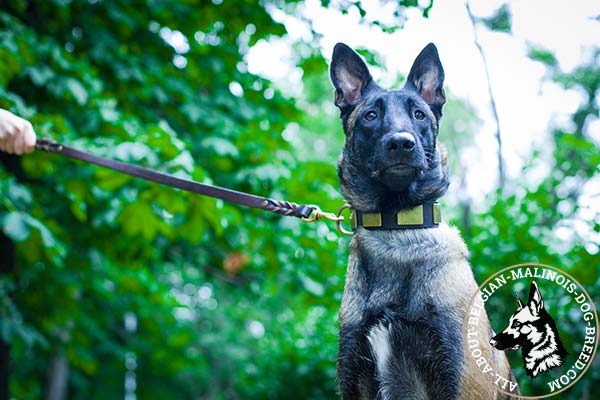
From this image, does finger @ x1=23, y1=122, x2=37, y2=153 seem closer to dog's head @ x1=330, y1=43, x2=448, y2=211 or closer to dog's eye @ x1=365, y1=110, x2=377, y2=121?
dog's head @ x1=330, y1=43, x2=448, y2=211

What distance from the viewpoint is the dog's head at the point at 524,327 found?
7.77ft

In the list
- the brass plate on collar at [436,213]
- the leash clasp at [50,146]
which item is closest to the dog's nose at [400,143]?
the brass plate on collar at [436,213]

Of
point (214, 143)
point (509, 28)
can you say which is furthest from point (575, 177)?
point (214, 143)

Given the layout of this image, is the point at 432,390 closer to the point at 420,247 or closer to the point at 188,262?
the point at 420,247

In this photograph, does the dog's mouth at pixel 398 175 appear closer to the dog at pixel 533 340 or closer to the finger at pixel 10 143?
the dog at pixel 533 340

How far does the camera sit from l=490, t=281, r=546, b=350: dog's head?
2.37 m

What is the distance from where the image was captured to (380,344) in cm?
228

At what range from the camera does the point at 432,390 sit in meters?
2.22

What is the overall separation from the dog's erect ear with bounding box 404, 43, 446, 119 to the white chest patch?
86cm

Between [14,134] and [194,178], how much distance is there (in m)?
1.67

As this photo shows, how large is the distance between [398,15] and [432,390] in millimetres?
2456

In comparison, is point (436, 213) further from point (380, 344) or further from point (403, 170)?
point (380, 344)

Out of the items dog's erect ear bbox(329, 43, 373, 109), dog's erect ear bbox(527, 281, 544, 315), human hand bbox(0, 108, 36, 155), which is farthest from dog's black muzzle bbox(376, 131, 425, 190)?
human hand bbox(0, 108, 36, 155)

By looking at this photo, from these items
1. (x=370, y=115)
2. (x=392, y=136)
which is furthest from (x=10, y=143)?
(x=392, y=136)
